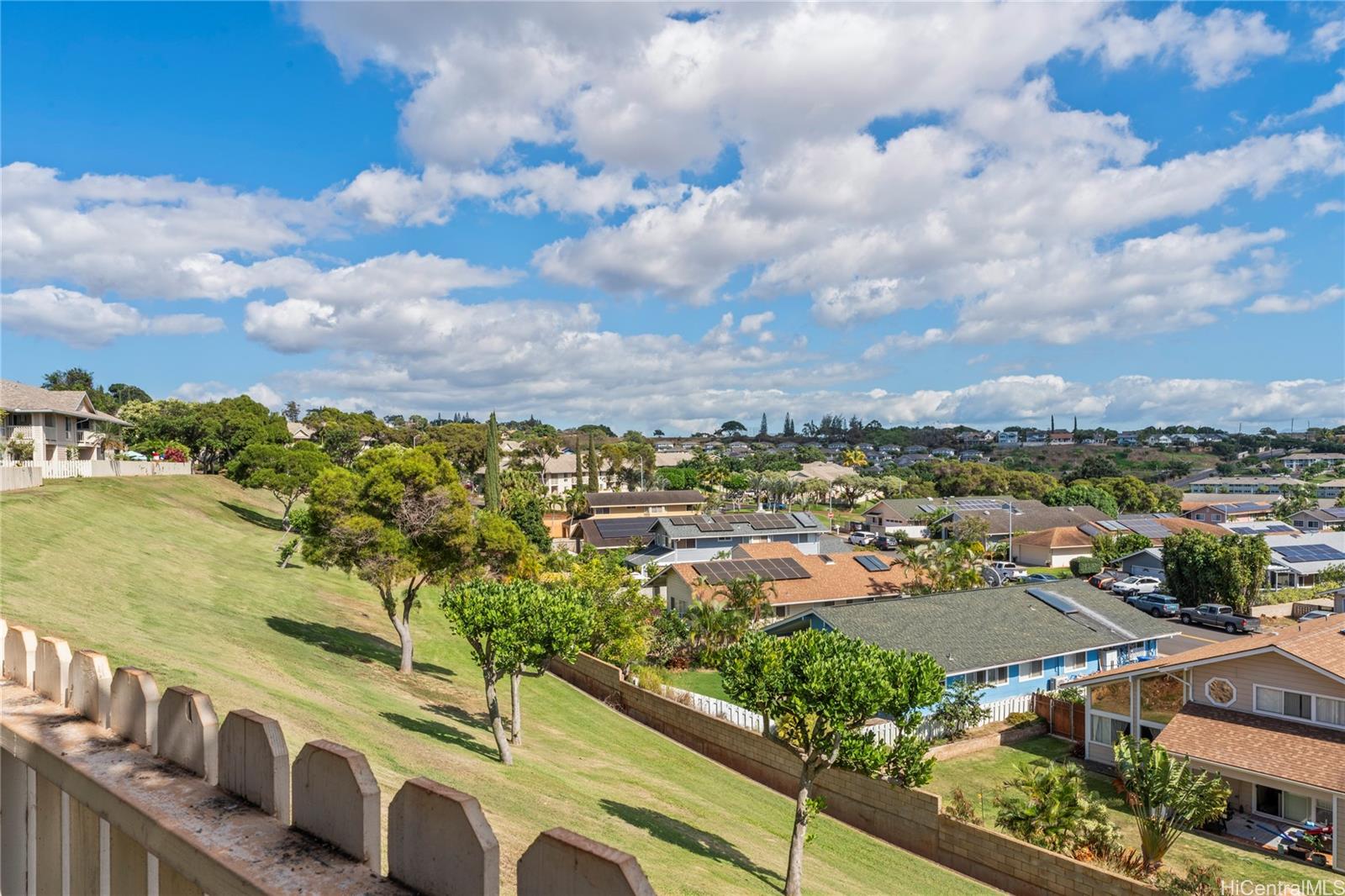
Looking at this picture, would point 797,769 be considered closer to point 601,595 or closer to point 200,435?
point 601,595

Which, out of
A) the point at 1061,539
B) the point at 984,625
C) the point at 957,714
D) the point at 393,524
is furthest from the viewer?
the point at 1061,539

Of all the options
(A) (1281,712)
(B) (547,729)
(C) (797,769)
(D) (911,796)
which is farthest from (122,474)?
(A) (1281,712)

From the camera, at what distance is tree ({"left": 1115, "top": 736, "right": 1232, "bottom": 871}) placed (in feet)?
56.3

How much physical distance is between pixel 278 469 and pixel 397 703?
3561cm

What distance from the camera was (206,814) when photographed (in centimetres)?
201

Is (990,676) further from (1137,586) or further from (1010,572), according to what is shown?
(1010,572)

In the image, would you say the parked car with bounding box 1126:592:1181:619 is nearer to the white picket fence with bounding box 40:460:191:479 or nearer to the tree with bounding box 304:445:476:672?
the tree with bounding box 304:445:476:672

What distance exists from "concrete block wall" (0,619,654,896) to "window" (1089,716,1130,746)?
92.7ft

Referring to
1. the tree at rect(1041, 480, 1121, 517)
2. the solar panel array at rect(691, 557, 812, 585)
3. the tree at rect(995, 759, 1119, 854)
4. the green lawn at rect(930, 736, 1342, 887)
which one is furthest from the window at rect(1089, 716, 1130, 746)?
the tree at rect(1041, 480, 1121, 517)

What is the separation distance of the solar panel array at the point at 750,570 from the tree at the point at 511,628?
22.7 metres

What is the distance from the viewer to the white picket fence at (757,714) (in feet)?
84.1

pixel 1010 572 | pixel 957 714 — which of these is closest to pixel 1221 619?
pixel 1010 572

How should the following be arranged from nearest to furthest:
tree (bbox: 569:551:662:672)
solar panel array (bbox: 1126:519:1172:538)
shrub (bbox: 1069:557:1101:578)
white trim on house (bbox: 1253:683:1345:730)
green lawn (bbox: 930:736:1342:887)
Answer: green lawn (bbox: 930:736:1342:887), white trim on house (bbox: 1253:683:1345:730), tree (bbox: 569:551:662:672), shrub (bbox: 1069:557:1101:578), solar panel array (bbox: 1126:519:1172:538)

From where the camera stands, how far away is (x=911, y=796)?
18578 millimetres
